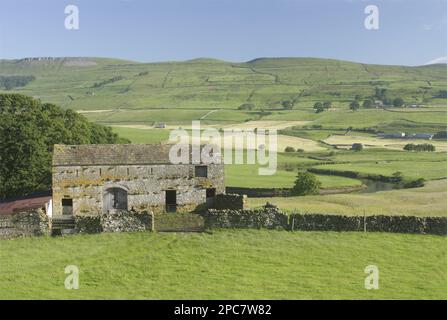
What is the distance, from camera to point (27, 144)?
51.3 m

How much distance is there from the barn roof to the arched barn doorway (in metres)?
2.12

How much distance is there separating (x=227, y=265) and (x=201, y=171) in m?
16.7

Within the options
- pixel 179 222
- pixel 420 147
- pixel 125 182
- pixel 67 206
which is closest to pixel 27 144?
pixel 67 206

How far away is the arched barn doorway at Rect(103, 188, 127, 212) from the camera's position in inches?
1642

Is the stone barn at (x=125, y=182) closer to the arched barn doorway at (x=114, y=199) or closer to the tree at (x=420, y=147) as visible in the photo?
the arched barn doorway at (x=114, y=199)

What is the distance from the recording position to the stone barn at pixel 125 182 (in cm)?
4128

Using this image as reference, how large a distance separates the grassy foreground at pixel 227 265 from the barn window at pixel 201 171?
11306 millimetres

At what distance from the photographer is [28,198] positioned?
52719mm

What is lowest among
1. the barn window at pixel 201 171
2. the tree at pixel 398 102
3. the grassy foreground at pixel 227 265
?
the grassy foreground at pixel 227 265

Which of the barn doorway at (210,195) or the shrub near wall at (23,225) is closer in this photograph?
the shrub near wall at (23,225)

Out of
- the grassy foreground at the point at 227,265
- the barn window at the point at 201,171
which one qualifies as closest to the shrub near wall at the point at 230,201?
the barn window at the point at 201,171
